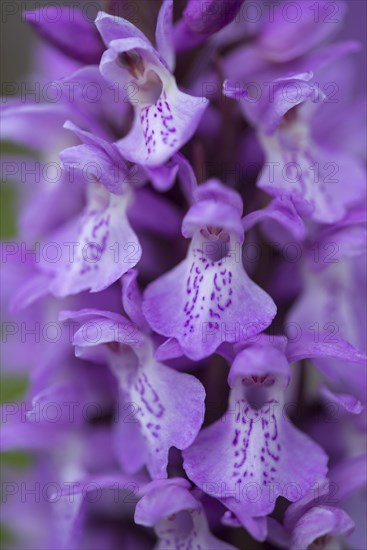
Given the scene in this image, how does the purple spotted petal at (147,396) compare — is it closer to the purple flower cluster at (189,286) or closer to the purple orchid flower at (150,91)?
the purple flower cluster at (189,286)

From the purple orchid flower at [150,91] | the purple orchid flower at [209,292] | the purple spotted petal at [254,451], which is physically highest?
the purple orchid flower at [150,91]

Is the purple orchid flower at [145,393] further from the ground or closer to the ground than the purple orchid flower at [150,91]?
closer to the ground

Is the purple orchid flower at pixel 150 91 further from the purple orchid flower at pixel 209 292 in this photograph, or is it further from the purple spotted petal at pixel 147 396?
the purple spotted petal at pixel 147 396

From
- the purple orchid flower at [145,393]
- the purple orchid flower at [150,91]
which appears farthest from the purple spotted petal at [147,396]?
the purple orchid flower at [150,91]

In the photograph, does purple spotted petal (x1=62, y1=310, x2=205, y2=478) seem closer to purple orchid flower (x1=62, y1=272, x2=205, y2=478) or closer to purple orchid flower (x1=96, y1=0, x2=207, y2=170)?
purple orchid flower (x1=62, y1=272, x2=205, y2=478)

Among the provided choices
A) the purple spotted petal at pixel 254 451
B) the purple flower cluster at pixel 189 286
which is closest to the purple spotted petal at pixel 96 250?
the purple flower cluster at pixel 189 286

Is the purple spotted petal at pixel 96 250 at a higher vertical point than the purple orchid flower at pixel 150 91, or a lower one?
lower

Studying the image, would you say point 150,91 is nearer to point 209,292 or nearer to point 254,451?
point 209,292

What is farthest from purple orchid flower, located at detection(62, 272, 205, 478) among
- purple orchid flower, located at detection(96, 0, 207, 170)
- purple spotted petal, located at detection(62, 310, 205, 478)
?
purple orchid flower, located at detection(96, 0, 207, 170)

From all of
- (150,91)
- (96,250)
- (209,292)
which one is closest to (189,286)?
(209,292)
